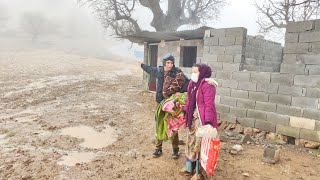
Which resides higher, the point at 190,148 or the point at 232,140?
the point at 190,148

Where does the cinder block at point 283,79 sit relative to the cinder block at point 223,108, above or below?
above

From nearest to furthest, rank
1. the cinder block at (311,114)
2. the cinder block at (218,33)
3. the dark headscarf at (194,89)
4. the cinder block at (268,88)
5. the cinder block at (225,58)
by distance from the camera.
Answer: the dark headscarf at (194,89) < the cinder block at (311,114) < the cinder block at (268,88) < the cinder block at (225,58) < the cinder block at (218,33)

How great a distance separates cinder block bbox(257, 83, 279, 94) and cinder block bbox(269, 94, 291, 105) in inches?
4.0

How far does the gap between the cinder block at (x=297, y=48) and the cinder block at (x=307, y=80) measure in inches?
20.8

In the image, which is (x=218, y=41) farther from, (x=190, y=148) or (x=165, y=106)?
(x=190, y=148)

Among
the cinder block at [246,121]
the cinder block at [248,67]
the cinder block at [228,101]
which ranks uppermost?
the cinder block at [248,67]

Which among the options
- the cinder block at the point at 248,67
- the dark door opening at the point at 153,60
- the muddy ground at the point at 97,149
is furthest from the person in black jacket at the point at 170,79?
the dark door opening at the point at 153,60

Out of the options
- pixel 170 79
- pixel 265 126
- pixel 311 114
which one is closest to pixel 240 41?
pixel 265 126

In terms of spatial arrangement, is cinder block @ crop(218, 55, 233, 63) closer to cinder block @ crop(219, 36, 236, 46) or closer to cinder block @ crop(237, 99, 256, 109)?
cinder block @ crop(219, 36, 236, 46)

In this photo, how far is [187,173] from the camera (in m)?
3.94

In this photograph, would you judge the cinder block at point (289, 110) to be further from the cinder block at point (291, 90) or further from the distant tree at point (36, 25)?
the distant tree at point (36, 25)

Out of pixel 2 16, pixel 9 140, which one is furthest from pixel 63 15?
pixel 9 140

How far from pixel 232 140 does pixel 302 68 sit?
212cm

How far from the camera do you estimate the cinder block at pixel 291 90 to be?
5473mm
